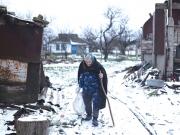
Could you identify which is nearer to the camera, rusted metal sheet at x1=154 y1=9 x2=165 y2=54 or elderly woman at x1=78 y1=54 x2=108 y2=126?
elderly woman at x1=78 y1=54 x2=108 y2=126

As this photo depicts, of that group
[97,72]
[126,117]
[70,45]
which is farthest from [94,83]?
[70,45]

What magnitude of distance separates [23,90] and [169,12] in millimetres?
7386

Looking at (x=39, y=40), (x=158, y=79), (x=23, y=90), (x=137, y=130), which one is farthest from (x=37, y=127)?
(x=158, y=79)

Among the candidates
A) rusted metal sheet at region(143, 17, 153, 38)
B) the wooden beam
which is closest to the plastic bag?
the wooden beam

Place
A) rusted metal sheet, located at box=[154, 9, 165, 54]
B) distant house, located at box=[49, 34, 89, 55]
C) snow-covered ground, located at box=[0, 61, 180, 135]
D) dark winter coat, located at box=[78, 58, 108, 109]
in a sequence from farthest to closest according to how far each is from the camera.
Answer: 1. distant house, located at box=[49, 34, 89, 55]
2. rusted metal sheet, located at box=[154, 9, 165, 54]
3. dark winter coat, located at box=[78, 58, 108, 109]
4. snow-covered ground, located at box=[0, 61, 180, 135]

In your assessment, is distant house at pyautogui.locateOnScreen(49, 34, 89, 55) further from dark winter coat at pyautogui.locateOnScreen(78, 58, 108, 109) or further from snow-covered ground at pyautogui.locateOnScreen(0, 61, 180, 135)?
dark winter coat at pyautogui.locateOnScreen(78, 58, 108, 109)

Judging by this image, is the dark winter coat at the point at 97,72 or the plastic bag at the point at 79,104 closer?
the dark winter coat at the point at 97,72

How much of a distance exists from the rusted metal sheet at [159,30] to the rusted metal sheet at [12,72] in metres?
6.83

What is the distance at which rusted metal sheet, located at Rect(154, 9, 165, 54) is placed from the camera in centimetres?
1147

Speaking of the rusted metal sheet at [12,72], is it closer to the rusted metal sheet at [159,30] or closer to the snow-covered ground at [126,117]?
the snow-covered ground at [126,117]

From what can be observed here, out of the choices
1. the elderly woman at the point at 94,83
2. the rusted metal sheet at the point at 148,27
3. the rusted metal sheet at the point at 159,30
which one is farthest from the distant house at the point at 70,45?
the elderly woman at the point at 94,83

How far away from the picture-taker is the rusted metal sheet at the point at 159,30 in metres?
11.5

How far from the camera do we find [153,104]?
800 cm

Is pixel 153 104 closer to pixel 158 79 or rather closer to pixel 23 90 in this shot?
pixel 158 79
